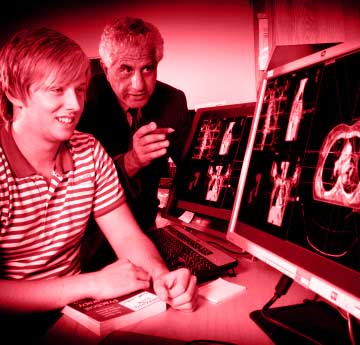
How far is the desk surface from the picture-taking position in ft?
2.34

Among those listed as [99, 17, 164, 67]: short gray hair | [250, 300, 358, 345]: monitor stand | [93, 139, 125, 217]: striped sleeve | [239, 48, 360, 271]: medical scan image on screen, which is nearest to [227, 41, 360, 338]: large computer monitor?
[239, 48, 360, 271]: medical scan image on screen

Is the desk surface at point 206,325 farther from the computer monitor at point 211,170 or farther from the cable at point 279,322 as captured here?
the computer monitor at point 211,170

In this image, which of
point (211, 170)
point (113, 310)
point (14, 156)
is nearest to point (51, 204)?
point (14, 156)

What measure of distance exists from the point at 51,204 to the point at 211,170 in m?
0.55

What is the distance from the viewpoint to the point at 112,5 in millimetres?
2863

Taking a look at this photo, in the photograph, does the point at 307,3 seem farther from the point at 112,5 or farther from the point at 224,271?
the point at 112,5

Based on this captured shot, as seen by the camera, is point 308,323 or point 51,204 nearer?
point 308,323

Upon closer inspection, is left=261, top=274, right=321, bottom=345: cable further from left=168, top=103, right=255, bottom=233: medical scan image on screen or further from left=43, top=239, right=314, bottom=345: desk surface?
left=168, top=103, right=255, bottom=233: medical scan image on screen

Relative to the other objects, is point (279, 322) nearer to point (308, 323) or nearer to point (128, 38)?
point (308, 323)

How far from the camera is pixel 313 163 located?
698 millimetres

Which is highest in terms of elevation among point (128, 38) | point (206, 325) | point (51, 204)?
point (128, 38)

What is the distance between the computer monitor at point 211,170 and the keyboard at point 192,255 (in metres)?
0.11

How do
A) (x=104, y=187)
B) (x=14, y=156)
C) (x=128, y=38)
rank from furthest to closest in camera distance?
(x=128, y=38), (x=104, y=187), (x=14, y=156)

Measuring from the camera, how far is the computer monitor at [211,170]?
4.09 feet
